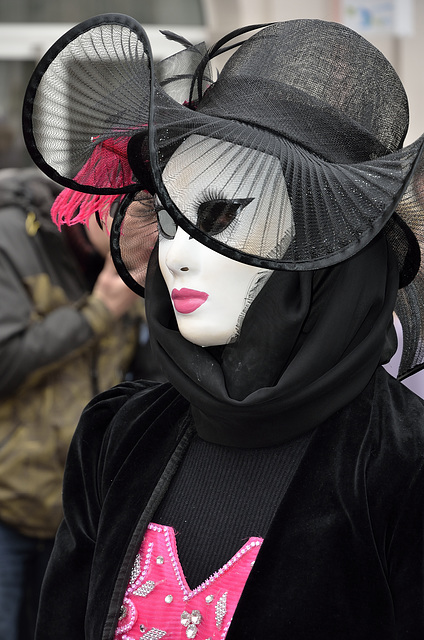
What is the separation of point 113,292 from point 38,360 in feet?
1.02

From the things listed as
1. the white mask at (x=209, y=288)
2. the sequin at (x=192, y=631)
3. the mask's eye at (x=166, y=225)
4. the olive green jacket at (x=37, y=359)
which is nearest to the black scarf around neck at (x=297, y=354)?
the white mask at (x=209, y=288)

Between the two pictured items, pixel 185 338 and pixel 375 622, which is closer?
pixel 375 622

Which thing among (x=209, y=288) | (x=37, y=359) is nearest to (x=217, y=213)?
(x=209, y=288)

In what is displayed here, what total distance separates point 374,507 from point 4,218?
1.53 m

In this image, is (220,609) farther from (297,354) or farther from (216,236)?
(216,236)

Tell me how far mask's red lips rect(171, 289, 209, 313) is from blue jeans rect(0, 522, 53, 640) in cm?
137

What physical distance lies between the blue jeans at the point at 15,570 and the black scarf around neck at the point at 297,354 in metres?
1.28

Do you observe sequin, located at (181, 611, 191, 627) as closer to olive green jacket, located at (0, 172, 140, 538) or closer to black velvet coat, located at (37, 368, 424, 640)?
black velvet coat, located at (37, 368, 424, 640)

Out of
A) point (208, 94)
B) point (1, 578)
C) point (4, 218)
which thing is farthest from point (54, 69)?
point (1, 578)

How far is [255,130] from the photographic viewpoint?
3.93 ft

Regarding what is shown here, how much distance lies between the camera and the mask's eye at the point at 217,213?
123 cm

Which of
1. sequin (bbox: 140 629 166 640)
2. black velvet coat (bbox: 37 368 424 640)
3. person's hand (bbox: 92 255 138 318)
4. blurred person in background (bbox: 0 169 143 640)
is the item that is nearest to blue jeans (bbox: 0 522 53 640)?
blurred person in background (bbox: 0 169 143 640)

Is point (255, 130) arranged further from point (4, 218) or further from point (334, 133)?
point (4, 218)

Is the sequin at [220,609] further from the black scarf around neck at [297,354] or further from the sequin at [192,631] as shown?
the black scarf around neck at [297,354]
